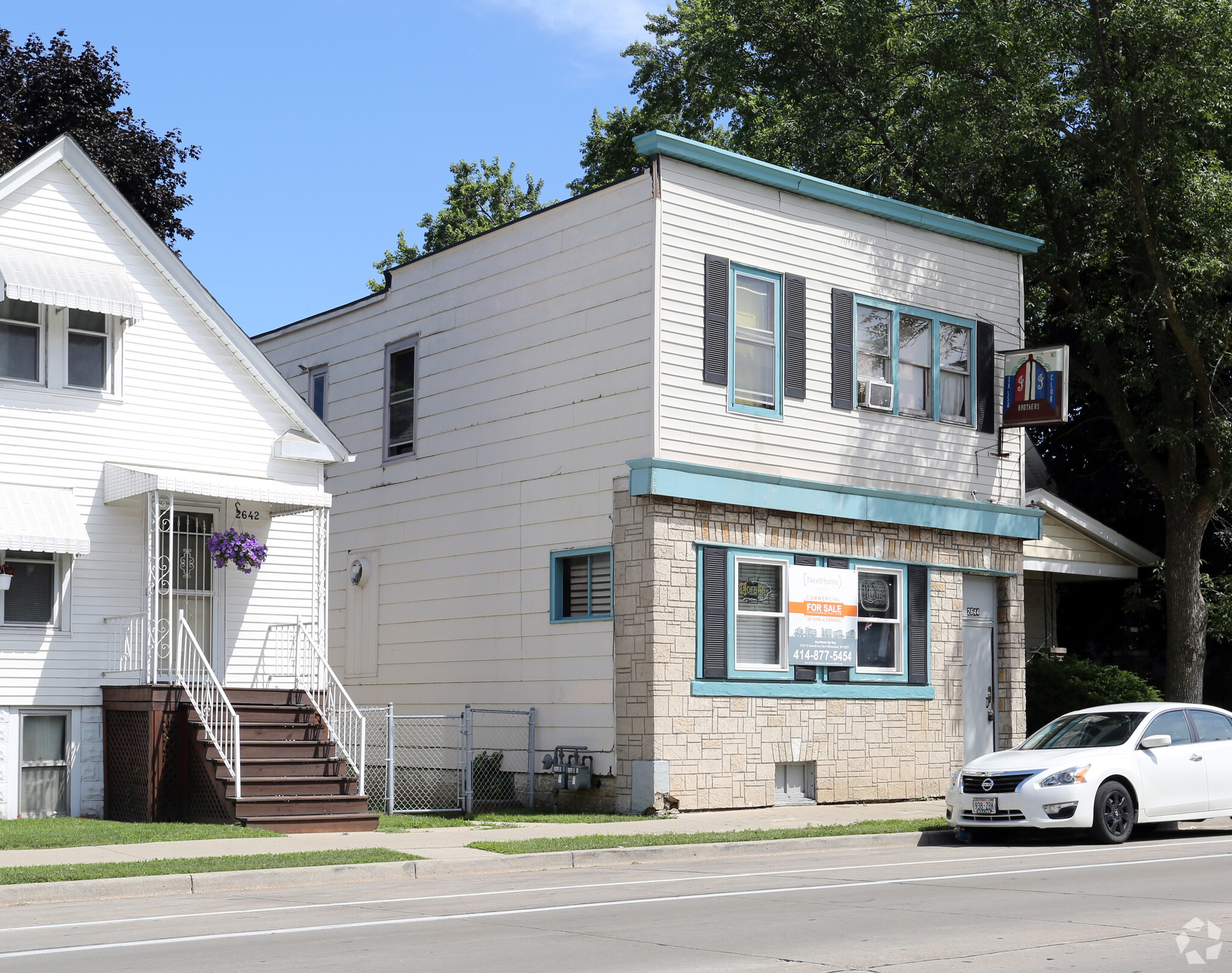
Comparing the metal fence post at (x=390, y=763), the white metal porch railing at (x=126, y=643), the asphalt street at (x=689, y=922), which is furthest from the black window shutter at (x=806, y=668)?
the white metal porch railing at (x=126, y=643)

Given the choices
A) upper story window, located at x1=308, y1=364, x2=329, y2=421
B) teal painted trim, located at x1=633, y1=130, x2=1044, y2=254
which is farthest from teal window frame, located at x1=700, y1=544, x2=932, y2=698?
upper story window, located at x1=308, y1=364, x2=329, y2=421

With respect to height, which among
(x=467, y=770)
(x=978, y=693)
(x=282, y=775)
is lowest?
(x=467, y=770)

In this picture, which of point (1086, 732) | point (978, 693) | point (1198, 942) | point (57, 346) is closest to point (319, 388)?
point (57, 346)

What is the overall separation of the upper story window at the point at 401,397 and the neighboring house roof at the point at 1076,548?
1042 cm

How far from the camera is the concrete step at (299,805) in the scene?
52.0 ft

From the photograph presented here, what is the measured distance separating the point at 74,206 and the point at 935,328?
12327 millimetres

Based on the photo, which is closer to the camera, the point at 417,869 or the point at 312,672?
the point at 417,869

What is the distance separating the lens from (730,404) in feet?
62.6

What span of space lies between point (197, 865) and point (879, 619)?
1118cm

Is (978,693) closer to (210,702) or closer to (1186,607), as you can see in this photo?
(1186,607)

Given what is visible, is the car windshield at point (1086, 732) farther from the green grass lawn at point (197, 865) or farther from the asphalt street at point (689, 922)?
the green grass lawn at point (197, 865)

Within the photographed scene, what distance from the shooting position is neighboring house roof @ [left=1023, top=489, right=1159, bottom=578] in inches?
992

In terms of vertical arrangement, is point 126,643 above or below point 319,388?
below

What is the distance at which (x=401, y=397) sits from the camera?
23.1 metres
